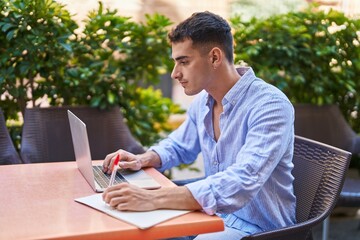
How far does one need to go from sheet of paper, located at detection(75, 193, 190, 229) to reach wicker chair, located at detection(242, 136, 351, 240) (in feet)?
1.53

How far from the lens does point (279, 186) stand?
7.21ft

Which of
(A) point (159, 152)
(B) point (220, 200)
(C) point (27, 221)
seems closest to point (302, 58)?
(A) point (159, 152)

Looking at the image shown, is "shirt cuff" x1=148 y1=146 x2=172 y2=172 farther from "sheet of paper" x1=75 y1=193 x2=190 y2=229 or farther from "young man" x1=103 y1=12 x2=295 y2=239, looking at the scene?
"sheet of paper" x1=75 y1=193 x2=190 y2=229

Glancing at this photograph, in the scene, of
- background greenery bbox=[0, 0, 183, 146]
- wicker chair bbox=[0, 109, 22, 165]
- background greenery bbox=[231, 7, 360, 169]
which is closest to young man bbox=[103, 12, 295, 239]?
wicker chair bbox=[0, 109, 22, 165]

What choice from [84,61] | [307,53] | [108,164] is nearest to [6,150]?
[84,61]

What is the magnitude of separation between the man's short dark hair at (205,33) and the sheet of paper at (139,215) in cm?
66

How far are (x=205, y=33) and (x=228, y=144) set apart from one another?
0.42 m

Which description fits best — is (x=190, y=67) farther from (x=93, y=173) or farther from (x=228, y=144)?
(x=93, y=173)

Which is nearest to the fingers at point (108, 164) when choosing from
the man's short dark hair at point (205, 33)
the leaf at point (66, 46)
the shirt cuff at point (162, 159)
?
the shirt cuff at point (162, 159)

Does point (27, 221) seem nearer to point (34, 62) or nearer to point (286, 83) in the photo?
point (34, 62)

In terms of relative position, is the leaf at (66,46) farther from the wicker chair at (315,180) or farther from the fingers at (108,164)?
the wicker chair at (315,180)

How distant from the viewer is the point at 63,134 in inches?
135

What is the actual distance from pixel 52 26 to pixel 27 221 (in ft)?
6.24

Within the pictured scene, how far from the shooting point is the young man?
188 centimetres
